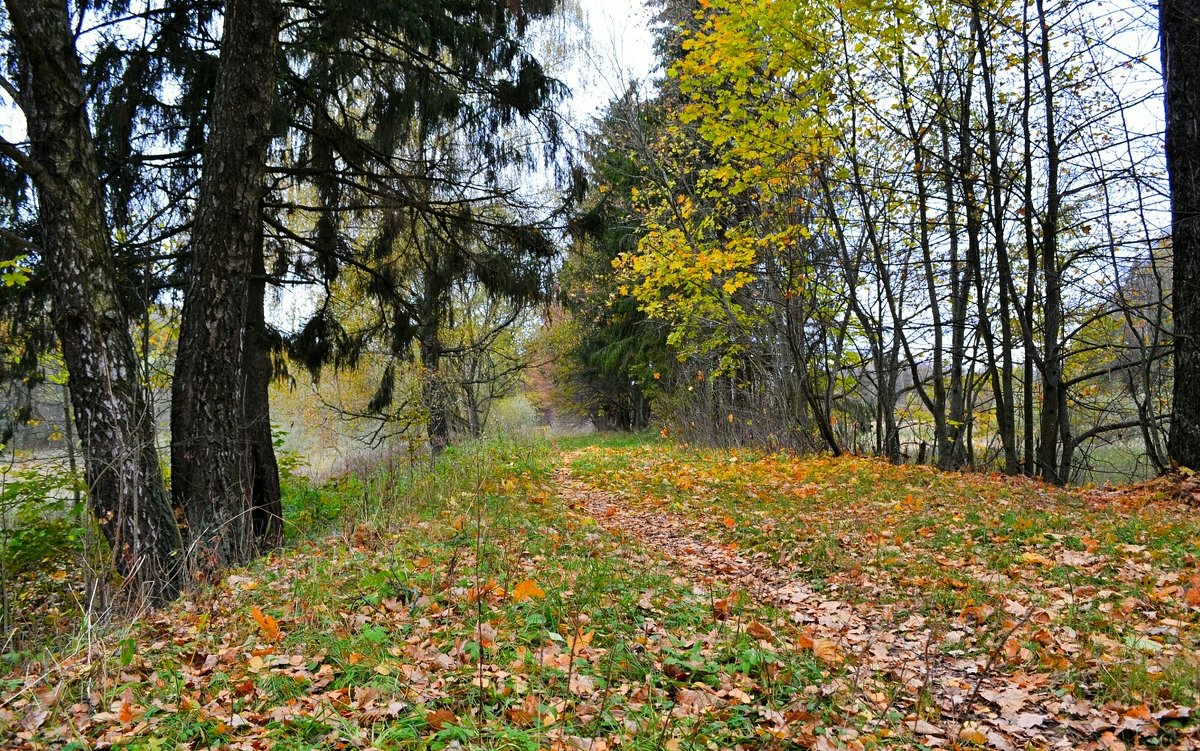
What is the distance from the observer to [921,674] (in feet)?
10.4

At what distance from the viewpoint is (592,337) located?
22.6 meters

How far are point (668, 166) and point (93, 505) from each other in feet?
36.4

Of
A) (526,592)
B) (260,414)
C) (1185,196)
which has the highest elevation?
(1185,196)

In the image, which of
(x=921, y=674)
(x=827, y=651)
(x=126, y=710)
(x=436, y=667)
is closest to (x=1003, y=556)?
(x=921, y=674)

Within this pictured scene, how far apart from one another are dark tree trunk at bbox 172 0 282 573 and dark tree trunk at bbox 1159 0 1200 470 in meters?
8.40

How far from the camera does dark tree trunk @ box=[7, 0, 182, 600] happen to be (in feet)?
16.4

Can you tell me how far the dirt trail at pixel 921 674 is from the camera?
266 centimetres

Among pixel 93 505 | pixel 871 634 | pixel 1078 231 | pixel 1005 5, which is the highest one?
pixel 1005 5

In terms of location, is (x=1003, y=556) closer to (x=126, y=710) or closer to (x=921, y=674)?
(x=921, y=674)

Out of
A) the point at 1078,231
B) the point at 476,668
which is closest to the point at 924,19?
the point at 1078,231

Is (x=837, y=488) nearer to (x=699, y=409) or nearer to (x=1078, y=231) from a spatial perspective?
(x=1078, y=231)

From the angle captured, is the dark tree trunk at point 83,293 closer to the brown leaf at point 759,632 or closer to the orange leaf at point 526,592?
the orange leaf at point 526,592

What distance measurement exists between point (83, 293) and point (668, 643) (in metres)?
4.87

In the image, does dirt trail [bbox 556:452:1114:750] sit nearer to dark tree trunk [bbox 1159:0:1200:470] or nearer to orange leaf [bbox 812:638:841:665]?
orange leaf [bbox 812:638:841:665]
